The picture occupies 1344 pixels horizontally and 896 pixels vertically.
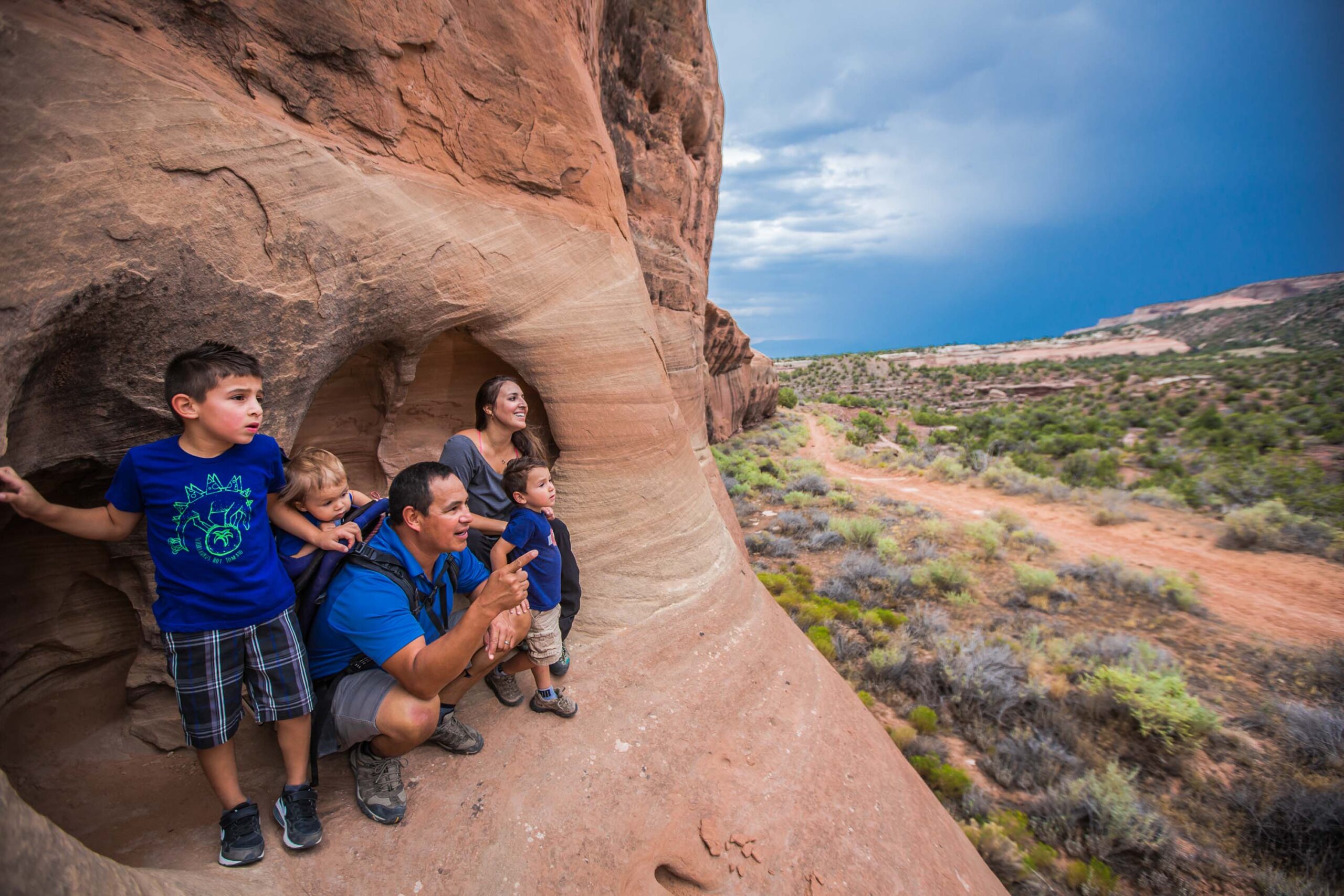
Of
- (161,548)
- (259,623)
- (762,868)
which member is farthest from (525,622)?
(762,868)

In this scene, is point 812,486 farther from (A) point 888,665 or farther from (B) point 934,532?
(A) point 888,665

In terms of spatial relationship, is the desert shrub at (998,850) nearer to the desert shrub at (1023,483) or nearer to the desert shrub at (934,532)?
the desert shrub at (934,532)

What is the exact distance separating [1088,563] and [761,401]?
565 inches

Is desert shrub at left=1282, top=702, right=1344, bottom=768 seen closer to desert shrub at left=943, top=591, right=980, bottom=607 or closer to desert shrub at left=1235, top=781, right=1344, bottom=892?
desert shrub at left=1235, top=781, right=1344, bottom=892

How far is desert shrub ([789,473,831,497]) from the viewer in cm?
1323

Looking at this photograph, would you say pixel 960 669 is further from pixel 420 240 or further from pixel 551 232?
pixel 420 240

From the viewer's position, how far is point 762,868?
284cm

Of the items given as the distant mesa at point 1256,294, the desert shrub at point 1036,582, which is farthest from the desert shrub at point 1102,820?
the distant mesa at point 1256,294

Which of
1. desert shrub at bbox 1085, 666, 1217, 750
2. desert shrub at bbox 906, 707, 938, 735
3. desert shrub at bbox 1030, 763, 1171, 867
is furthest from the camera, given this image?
desert shrub at bbox 906, 707, 938, 735

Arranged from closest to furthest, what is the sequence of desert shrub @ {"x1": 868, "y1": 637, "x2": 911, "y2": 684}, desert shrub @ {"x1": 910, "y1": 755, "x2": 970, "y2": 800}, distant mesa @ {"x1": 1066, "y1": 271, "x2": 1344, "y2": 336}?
desert shrub @ {"x1": 910, "y1": 755, "x2": 970, "y2": 800} → desert shrub @ {"x1": 868, "y1": 637, "x2": 911, "y2": 684} → distant mesa @ {"x1": 1066, "y1": 271, "x2": 1344, "y2": 336}

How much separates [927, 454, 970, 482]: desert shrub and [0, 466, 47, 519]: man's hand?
54.0 ft

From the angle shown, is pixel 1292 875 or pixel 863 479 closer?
pixel 1292 875

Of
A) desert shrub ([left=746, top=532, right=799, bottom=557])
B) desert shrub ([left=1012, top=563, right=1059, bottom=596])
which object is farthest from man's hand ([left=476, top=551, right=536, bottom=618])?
desert shrub ([left=1012, top=563, right=1059, bottom=596])

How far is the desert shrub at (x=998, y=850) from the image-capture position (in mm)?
4008
